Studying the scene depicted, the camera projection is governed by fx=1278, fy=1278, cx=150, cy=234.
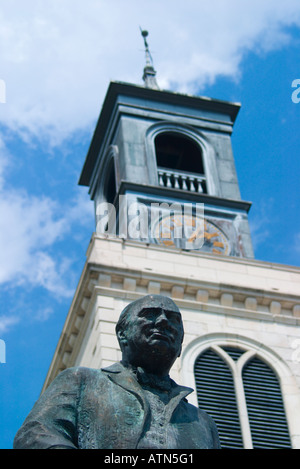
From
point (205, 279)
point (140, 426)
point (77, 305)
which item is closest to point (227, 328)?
point (205, 279)

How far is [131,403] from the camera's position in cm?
684

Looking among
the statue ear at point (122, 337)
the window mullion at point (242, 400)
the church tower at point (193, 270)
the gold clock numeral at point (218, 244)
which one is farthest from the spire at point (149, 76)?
the statue ear at point (122, 337)

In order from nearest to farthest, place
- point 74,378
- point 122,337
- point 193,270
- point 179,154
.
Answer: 1. point 74,378
2. point 122,337
3. point 193,270
4. point 179,154

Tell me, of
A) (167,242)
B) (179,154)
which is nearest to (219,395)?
(167,242)

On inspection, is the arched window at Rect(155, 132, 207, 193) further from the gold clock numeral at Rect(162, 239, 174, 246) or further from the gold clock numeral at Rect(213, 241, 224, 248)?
the gold clock numeral at Rect(162, 239, 174, 246)

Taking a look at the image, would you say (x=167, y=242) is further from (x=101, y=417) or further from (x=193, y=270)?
(x=101, y=417)

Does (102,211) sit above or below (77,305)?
above

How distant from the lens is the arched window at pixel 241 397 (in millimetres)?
26594

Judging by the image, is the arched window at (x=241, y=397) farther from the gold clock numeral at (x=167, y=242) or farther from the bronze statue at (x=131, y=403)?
the bronze statue at (x=131, y=403)

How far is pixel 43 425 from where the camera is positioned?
6617 millimetres

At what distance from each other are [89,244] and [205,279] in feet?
9.61

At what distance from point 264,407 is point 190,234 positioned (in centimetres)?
758
